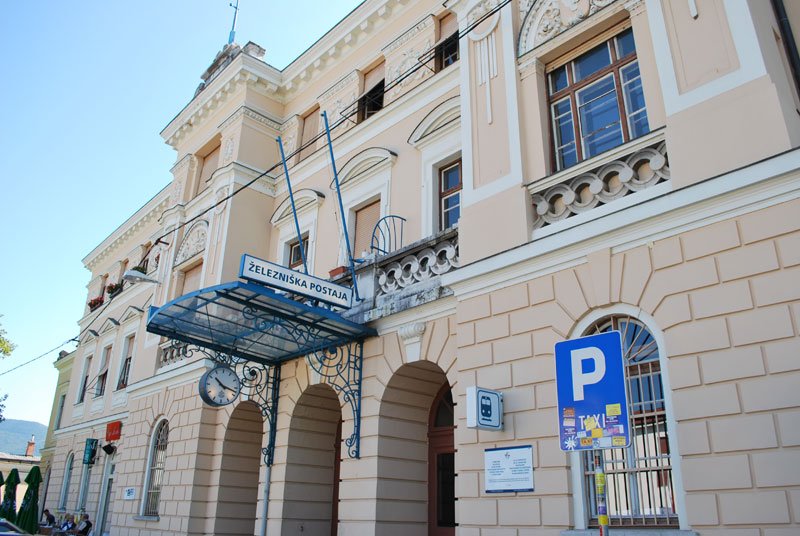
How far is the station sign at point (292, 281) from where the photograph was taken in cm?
1102

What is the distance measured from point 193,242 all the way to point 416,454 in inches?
412

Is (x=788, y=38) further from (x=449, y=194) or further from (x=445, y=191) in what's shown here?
(x=445, y=191)

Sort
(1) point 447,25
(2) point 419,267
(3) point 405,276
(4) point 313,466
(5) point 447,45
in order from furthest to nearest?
(1) point 447,25
(5) point 447,45
(4) point 313,466
(3) point 405,276
(2) point 419,267

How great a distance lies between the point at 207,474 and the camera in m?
15.9

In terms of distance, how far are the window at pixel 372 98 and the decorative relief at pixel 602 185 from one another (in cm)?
743

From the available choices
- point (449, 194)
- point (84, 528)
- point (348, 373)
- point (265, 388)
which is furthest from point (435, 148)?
point (84, 528)

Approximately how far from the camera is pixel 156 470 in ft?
59.8

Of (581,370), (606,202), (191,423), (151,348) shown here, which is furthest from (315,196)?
(581,370)

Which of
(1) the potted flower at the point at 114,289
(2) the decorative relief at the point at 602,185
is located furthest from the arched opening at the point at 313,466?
(1) the potted flower at the point at 114,289

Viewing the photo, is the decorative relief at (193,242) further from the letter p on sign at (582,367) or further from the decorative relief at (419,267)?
the letter p on sign at (582,367)

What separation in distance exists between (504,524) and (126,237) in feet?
79.1

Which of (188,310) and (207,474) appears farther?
(207,474)

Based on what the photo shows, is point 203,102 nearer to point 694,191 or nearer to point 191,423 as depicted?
point 191,423

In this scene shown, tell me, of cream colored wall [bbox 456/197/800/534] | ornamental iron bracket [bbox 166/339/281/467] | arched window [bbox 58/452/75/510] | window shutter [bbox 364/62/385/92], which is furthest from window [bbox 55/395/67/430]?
cream colored wall [bbox 456/197/800/534]
